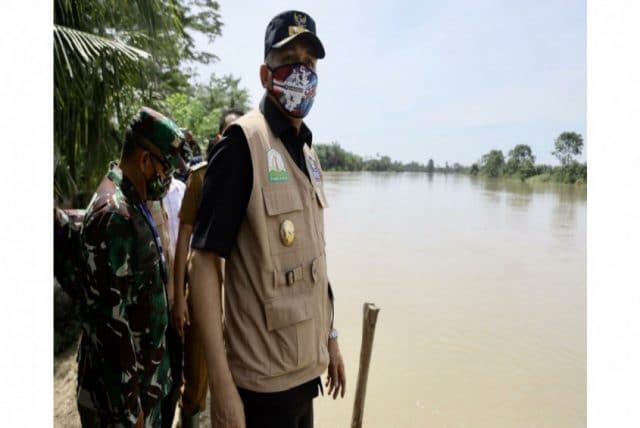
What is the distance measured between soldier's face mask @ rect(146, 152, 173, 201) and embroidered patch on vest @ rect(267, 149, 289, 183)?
24.0 inches

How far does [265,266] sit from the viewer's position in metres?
1.12

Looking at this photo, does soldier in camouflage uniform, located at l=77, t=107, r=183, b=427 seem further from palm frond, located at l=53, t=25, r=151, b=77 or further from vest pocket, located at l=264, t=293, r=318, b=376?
palm frond, located at l=53, t=25, r=151, b=77

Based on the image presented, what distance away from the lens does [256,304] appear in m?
1.13

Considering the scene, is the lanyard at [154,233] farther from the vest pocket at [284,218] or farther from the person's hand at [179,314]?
the vest pocket at [284,218]

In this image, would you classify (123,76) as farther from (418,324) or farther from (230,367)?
(418,324)

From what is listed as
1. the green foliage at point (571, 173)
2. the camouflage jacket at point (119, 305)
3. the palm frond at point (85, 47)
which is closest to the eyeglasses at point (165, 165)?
the camouflage jacket at point (119, 305)

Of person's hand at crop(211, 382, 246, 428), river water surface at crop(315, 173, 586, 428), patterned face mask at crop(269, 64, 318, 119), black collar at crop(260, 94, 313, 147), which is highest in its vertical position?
patterned face mask at crop(269, 64, 318, 119)

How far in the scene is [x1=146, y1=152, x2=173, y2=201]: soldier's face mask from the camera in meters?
1.59

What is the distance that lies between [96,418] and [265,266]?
3.15 feet

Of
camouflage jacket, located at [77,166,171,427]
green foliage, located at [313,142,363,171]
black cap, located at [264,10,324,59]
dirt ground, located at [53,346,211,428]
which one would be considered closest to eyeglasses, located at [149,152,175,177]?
camouflage jacket, located at [77,166,171,427]

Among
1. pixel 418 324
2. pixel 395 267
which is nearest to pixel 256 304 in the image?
pixel 418 324

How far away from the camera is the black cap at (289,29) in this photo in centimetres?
126

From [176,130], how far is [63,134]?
9.97ft

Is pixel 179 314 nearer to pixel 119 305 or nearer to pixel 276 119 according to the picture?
pixel 119 305
